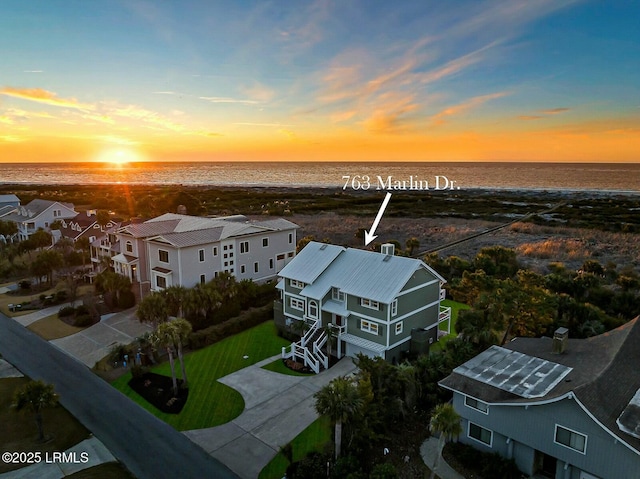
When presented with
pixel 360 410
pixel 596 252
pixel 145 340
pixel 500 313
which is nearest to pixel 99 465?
pixel 145 340

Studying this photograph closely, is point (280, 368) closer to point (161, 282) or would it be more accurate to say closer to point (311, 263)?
point (311, 263)

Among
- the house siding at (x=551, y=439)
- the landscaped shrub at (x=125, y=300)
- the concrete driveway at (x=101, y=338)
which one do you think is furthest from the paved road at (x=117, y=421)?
the house siding at (x=551, y=439)

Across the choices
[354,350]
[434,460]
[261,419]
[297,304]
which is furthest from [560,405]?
[297,304]

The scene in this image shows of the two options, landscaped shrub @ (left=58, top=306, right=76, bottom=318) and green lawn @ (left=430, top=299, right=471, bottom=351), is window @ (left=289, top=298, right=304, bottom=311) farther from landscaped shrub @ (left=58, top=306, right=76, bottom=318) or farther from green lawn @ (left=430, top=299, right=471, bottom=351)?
landscaped shrub @ (left=58, top=306, right=76, bottom=318)

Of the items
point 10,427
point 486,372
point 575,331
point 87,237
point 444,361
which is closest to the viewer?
point 486,372

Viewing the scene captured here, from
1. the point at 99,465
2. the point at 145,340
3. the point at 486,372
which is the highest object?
the point at 486,372

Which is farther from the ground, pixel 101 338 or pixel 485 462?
pixel 485 462

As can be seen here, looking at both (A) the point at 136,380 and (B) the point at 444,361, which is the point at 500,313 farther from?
(A) the point at 136,380
